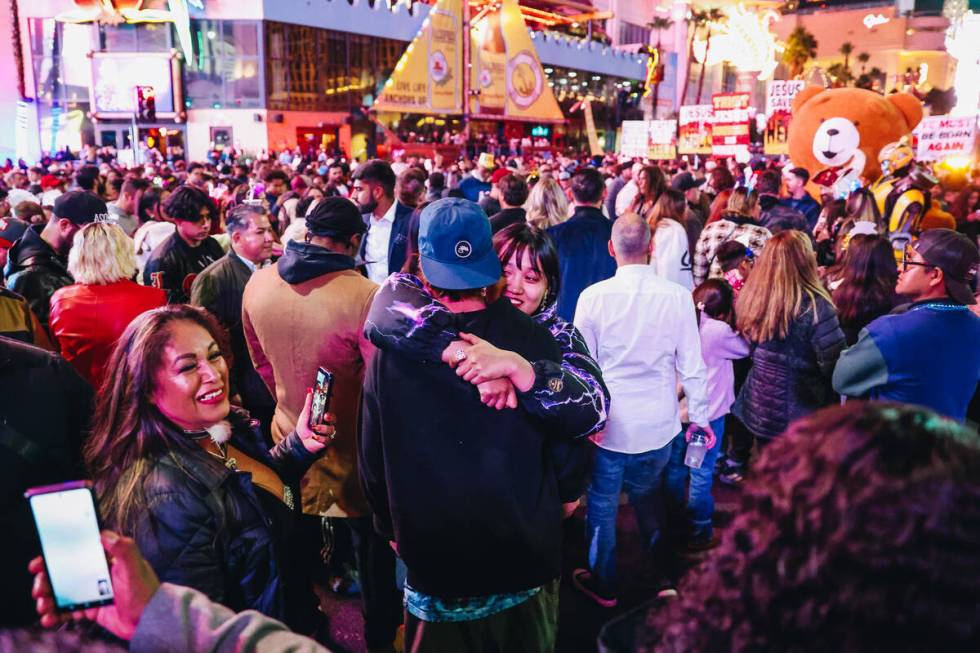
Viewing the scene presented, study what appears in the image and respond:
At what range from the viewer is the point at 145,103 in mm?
25672

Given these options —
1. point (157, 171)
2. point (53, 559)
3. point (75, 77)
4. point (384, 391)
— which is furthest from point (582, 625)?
point (75, 77)

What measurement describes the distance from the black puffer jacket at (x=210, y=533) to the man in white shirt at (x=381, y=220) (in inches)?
137

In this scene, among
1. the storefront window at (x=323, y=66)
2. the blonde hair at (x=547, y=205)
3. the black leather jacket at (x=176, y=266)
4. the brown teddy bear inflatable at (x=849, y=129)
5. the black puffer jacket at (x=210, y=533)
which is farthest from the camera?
the storefront window at (x=323, y=66)

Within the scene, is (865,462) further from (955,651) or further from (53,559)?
(53,559)

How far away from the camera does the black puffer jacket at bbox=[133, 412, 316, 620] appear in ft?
5.67

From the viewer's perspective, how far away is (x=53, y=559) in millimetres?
1201

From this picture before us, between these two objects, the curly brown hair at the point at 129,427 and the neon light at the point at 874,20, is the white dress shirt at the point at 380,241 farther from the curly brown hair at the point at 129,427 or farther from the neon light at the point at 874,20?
the neon light at the point at 874,20

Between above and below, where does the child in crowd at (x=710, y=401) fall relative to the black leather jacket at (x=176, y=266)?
below

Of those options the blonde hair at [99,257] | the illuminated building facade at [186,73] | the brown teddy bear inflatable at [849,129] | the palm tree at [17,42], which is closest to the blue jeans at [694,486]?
the blonde hair at [99,257]

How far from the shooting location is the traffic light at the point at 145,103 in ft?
84.1

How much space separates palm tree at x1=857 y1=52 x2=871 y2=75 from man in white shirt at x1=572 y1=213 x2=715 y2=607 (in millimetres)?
65856

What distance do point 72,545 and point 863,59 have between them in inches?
2707

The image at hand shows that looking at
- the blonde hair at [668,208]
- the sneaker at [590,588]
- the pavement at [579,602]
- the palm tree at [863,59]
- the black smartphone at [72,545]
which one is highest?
the palm tree at [863,59]

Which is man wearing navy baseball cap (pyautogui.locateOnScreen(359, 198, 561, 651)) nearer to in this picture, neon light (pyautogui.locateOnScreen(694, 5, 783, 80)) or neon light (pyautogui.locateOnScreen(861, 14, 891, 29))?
neon light (pyautogui.locateOnScreen(694, 5, 783, 80))
